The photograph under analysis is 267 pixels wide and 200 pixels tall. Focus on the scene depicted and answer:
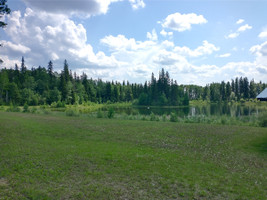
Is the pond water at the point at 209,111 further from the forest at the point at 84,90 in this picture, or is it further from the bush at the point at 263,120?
the forest at the point at 84,90

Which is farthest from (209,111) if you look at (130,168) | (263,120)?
(130,168)

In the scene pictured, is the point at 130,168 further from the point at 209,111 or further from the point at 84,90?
the point at 84,90

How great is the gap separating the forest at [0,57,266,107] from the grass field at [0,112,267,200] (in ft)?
185

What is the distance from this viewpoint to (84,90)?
298 ft

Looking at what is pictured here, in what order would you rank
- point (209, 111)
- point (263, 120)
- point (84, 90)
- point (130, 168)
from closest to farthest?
point (130, 168), point (263, 120), point (209, 111), point (84, 90)

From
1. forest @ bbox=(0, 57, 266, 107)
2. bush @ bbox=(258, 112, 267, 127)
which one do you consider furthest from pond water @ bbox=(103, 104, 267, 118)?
forest @ bbox=(0, 57, 266, 107)

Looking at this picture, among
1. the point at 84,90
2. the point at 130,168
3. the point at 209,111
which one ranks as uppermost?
the point at 84,90

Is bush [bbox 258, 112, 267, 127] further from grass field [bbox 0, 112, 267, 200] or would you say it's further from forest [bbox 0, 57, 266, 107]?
forest [bbox 0, 57, 266, 107]

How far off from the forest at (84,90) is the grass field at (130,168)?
56.3 metres

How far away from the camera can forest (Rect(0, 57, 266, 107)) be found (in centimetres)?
6656

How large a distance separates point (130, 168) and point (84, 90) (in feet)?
286

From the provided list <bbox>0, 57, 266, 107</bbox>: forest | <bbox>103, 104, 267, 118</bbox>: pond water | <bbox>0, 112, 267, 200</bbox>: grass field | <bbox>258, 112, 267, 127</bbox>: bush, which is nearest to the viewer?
<bbox>0, 112, 267, 200</bbox>: grass field

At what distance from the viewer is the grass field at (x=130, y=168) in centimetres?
568

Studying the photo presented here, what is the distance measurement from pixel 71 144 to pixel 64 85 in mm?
66956
